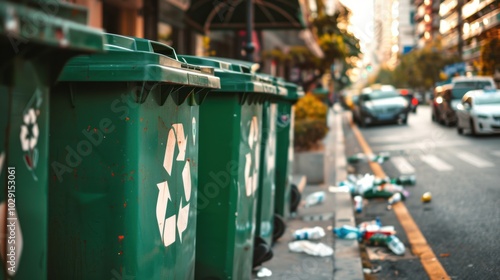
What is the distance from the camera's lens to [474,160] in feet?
48.3

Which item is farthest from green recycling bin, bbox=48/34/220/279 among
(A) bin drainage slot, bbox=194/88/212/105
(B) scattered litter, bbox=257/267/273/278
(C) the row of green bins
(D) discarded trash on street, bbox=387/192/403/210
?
(D) discarded trash on street, bbox=387/192/403/210

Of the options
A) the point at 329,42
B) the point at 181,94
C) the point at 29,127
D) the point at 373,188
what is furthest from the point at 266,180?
the point at 329,42

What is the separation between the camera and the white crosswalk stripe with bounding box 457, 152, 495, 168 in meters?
13.9

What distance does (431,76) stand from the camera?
95.4 m

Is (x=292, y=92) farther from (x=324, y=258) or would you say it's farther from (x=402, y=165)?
(x=402, y=165)

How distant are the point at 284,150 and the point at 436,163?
7.31m

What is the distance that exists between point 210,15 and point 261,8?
115cm

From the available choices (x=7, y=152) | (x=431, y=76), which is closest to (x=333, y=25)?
(x=7, y=152)

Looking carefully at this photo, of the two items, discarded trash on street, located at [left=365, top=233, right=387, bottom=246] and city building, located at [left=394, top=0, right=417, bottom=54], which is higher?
city building, located at [left=394, top=0, right=417, bottom=54]

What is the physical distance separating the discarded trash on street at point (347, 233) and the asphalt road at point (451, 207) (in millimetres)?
213

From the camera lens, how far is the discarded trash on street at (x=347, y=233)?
24.3ft

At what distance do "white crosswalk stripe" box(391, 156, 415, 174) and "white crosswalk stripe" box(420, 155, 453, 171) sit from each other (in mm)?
386

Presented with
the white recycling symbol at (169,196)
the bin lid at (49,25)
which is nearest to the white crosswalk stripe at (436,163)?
the white recycling symbol at (169,196)

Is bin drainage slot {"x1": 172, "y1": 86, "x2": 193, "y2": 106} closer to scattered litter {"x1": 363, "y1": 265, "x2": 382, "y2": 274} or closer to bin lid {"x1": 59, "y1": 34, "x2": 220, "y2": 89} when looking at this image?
bin lid {"x1": 59, "y1": 34, "x2": 220, "y2": 89}
